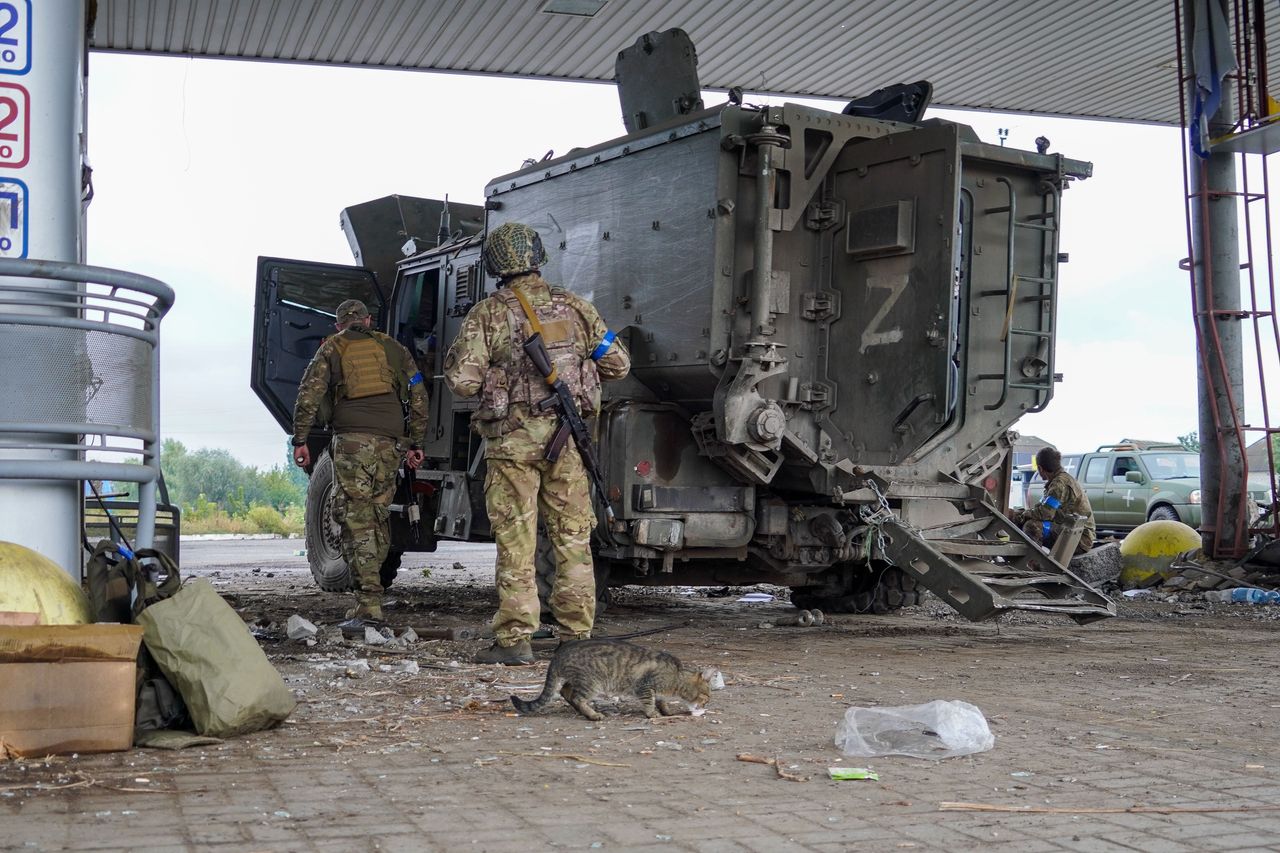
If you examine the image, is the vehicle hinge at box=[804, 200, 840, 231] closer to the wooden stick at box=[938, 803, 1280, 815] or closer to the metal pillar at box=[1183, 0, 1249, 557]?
the wooden stick at box=[938, 803, 1280, 815]

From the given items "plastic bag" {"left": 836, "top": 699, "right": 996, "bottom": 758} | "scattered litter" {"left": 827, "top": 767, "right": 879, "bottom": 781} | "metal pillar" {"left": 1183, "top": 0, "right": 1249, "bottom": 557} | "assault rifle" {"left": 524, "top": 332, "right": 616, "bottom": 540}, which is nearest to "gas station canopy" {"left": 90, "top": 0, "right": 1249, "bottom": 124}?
"metal pillar" {"left": 1183, "top": 0, "right": 1249, "bottom": 557}

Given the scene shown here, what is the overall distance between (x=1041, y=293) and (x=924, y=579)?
229 centimetres

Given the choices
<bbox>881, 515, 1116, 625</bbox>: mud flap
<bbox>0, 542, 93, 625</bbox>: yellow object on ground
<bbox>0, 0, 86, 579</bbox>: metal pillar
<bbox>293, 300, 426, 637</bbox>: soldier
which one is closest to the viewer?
<bbox>0, 542, 93, 625</bbox>: yellow object on ground

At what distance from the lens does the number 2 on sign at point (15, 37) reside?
15.2 ft

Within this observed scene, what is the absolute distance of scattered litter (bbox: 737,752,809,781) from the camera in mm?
3900

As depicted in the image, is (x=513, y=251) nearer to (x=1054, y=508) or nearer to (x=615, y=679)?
(x=615, y=679)

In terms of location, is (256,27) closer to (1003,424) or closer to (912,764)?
(1003,424)

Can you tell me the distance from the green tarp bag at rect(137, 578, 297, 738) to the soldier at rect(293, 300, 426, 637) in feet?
13.2

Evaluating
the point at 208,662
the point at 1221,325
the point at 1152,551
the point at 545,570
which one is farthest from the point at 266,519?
the point at 208,662

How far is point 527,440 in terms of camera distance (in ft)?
21.3

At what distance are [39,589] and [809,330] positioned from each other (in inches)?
201

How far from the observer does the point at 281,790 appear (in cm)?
358

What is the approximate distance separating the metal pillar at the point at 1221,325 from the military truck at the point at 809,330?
4.29 metres

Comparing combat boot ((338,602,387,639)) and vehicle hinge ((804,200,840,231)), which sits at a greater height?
vehicle hinge ((804,200,840,231))
